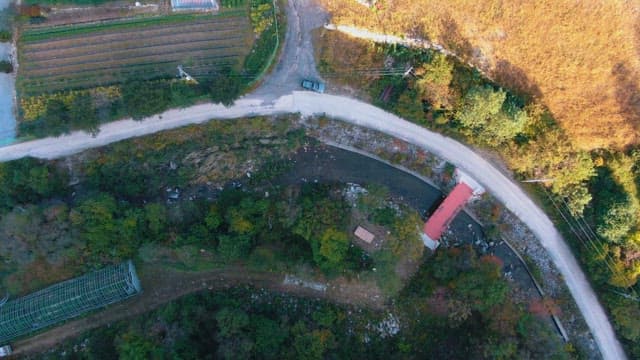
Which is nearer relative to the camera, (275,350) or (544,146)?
(275,350)

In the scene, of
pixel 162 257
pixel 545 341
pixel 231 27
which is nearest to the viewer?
pixel 545 341

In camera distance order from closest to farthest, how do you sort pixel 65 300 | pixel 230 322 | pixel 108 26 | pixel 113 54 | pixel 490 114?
1. pixel 230 322
2. pixel 65 300
3. pixel 490 114
4. pixel 113 54
5. pixel 108 26

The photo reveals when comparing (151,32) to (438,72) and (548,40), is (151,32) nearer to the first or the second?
(438,72)

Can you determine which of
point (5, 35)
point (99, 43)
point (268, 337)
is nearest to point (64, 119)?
point (99, 43)

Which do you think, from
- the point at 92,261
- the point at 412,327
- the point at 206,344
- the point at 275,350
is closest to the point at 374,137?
the point at 412,327

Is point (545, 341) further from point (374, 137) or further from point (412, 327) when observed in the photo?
point (374, 137)

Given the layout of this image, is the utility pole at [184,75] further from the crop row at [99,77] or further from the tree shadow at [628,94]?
the tree shadow at [628,94]

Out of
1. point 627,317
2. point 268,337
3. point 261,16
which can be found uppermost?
point 261,16
